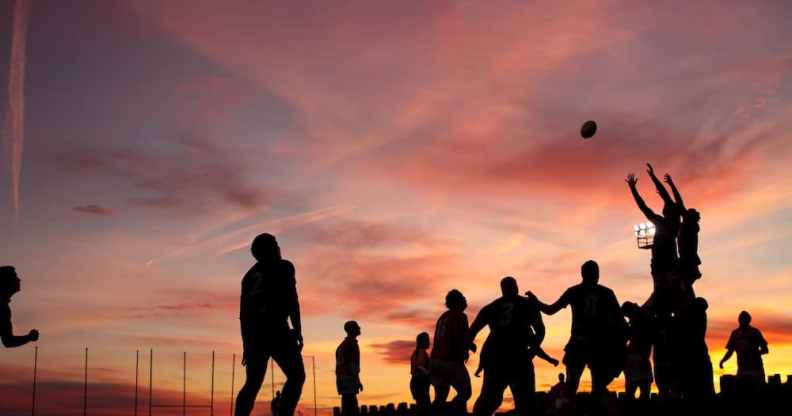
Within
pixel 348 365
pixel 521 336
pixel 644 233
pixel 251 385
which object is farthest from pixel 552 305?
pixel 644 233

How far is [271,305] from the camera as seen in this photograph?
32.8ft

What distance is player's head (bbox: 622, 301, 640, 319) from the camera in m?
16.2

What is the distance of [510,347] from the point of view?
1202 cm

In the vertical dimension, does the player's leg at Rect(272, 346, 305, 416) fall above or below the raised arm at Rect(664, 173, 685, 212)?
below

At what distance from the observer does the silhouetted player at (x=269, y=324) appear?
32.2ft

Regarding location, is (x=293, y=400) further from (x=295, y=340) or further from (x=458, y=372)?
(x=458, y=372)

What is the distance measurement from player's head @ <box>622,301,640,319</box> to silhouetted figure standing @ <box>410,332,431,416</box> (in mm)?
3696

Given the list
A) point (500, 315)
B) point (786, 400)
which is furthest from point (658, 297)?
point (500, 315)


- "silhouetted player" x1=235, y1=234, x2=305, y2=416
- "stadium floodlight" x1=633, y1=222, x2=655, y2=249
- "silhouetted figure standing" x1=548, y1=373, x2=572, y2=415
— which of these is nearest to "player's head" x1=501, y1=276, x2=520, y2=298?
"silhouetted figure standing" x1=548, y1=373, x2=572, y2=415

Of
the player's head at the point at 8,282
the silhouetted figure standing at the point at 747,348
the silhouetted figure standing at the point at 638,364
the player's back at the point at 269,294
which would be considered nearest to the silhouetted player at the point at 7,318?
the player's head at the point at 8,282

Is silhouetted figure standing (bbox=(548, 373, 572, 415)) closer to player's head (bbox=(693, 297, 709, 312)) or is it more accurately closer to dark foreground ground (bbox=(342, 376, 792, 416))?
dark foreground ground (bbox=(342, 376, 792, 416))

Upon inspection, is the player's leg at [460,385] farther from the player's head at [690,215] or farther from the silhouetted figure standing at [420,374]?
the player's head at [690,215]

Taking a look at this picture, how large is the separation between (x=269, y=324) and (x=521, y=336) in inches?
146

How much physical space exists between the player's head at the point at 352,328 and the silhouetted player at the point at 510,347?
5.53 m
